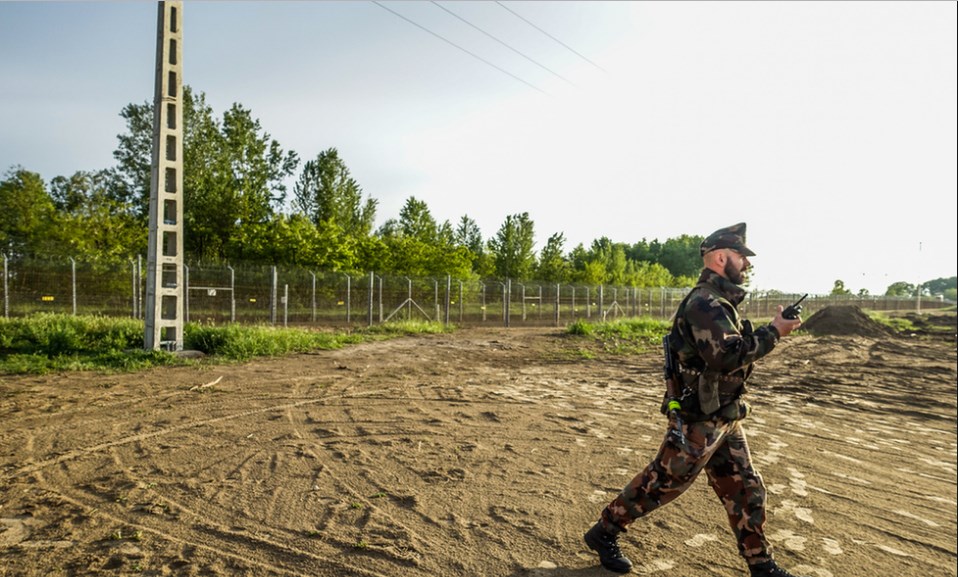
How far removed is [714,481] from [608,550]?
73cm

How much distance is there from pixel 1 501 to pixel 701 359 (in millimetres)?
4701

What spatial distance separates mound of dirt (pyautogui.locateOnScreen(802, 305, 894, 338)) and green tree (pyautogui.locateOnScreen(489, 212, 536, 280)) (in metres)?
18.0

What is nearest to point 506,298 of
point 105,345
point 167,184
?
point 167,184

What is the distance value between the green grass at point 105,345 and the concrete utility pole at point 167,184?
63 centimetres

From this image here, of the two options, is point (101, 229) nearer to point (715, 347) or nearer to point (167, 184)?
point (167, 184)

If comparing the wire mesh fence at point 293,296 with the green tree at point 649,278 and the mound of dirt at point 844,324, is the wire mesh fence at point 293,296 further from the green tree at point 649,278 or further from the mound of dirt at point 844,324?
the green tree at point 649,278

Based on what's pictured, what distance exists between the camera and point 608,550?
3406mm

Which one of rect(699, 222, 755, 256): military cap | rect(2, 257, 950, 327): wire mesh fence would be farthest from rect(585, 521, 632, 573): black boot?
rect(2, 257, 950, 327): wire mesh fence

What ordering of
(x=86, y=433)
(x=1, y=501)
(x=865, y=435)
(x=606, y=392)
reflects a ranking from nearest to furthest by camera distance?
(x=1, y=501) → (x=86, y=433) → (x=865, y=435) → (x=606, y=392)

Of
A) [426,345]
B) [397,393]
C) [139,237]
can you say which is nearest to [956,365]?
[426,345]

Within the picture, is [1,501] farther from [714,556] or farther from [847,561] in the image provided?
[847,561]

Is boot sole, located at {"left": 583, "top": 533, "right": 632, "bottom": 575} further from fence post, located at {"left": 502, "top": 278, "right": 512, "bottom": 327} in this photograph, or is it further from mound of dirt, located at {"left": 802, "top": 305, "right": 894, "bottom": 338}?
mound of dirt, located at {"left": 802, "top": 305, "right": 894, "bottom": 338}

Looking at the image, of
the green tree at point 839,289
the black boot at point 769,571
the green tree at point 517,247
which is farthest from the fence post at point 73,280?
the green tree at point 839,289

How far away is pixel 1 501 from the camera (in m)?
4.03
